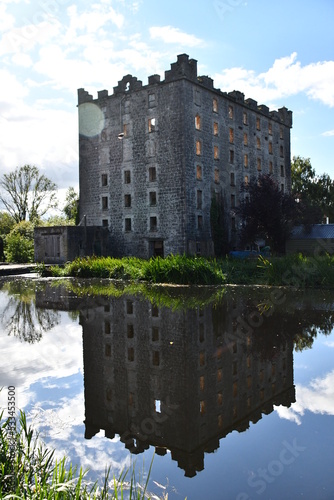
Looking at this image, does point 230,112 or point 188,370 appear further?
point 230,112

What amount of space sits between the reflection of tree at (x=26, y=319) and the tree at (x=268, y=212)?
1845cm

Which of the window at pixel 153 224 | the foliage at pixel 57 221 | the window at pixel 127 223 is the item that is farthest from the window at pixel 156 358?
the foliage at pixel 57 221

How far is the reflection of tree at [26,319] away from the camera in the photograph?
1122 cm

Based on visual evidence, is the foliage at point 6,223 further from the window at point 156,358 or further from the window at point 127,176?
the window at point 156,358

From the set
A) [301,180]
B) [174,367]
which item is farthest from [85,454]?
[301,180]

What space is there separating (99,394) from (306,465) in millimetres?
2981

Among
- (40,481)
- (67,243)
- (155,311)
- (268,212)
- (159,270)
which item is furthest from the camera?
(67,243)

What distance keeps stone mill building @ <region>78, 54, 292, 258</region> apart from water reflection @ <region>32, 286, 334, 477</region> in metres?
20.1

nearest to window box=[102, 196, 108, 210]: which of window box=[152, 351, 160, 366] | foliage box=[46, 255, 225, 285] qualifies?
foliage box=[46, 255, 225, 285]

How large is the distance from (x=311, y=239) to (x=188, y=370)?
1202 inches

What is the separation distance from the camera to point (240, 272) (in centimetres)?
2227

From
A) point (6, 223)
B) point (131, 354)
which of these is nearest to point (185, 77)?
point (131, 354)

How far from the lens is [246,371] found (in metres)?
7.54

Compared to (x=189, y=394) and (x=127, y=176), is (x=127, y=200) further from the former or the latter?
(x=189, y=394)
